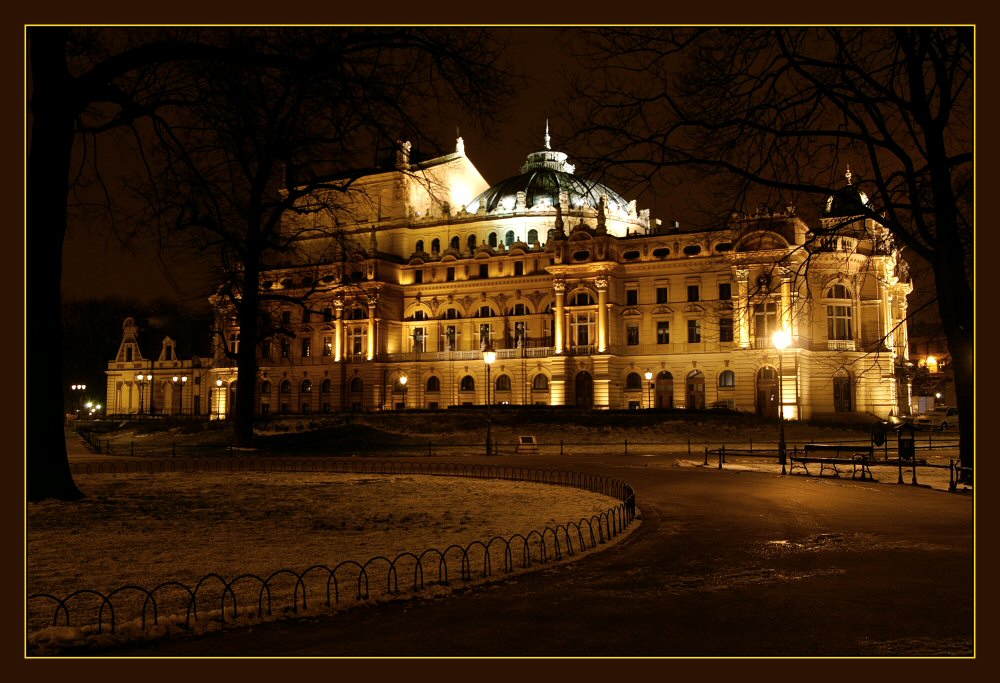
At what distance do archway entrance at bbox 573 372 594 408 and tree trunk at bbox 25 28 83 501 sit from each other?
60.6m

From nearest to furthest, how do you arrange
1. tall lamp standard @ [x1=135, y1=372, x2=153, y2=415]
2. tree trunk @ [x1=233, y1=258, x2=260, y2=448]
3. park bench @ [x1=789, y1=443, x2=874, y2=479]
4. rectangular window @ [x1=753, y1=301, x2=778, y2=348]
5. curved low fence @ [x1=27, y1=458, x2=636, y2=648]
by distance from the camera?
curved low fence @ [x1=27, y1=458, x2=636, y2=648], park bench @ [x1=789, y1=443, x2=874, y2=479], tree trunk @ [x1=233, y1=258, x2=260, y2=448], rectangular window @ [x1=753, y1=301, x2=778, y2=348], tall lamp standard @ [x1=135, y1=372, x2=153, y2=415]

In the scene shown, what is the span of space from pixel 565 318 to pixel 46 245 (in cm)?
6256

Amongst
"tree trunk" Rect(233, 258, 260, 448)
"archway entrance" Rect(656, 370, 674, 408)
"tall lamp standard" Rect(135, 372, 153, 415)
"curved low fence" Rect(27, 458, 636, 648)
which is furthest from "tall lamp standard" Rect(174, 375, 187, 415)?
"curved low fence" Rect(27, 458, 636, 648)

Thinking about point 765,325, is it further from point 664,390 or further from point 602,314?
point 602,314

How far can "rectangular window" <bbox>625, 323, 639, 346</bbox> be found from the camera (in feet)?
254

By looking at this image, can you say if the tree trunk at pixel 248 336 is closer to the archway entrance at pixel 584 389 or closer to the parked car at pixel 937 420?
the archway entrance at pixel 584 389

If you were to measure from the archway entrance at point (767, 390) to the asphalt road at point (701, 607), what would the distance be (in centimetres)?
5426

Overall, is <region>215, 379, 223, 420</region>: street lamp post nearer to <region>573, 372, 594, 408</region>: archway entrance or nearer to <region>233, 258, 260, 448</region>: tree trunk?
<region>573, 372, 594, 408</region>: archway entrance

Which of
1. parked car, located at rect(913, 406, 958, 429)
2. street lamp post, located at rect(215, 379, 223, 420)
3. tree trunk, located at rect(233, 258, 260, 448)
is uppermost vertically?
tree trunk, located at rect(233, 258, 260, 448)

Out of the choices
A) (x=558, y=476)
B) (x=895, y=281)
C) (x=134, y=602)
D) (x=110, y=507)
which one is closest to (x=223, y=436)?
(x=558, y=476)

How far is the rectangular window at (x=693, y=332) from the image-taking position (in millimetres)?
74625

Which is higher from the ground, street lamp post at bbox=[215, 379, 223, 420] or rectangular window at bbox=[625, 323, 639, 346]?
rectangular window at bbox=[625, 323, 639, 346]

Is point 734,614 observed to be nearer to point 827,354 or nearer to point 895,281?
point 827,354

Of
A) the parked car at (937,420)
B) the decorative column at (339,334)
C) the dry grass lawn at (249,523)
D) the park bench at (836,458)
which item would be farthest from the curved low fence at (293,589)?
the decorative column at (339,334)
